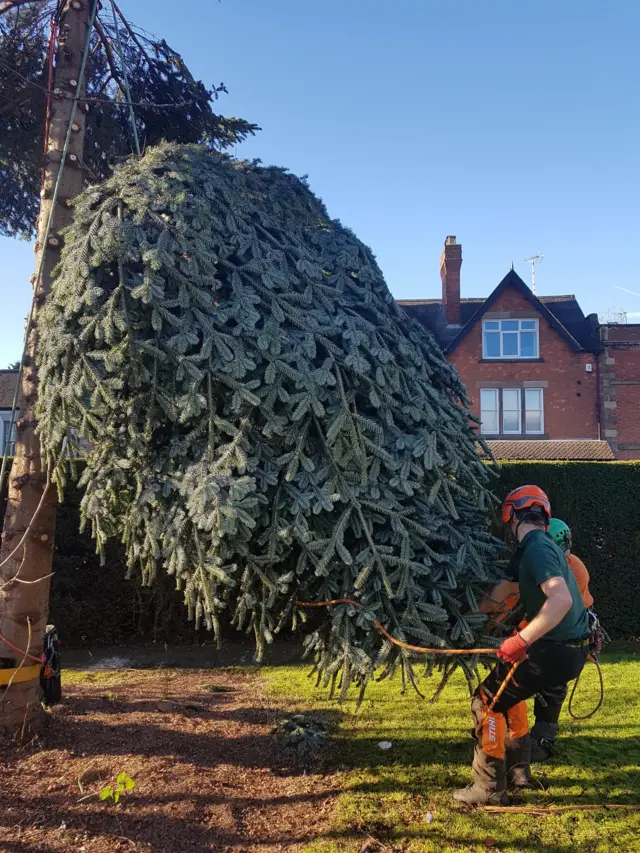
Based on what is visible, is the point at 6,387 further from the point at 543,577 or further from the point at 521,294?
the point at 543,577

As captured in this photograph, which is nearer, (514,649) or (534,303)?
(514,649)

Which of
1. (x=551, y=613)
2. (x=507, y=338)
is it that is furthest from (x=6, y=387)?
(x=551, y=613)

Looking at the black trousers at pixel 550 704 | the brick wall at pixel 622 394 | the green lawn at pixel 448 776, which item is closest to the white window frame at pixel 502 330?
the brick wall at pixel 622 394

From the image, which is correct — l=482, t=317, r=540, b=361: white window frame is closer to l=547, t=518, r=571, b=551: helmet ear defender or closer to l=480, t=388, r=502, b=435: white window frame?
l=480, t=388, r=502, b=435: white window frame

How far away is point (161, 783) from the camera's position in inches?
135

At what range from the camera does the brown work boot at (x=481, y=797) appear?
3.34 metres

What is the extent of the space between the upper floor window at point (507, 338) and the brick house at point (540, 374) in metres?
0.03

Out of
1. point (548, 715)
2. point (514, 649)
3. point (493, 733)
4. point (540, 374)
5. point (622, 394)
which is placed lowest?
point (548, 715)

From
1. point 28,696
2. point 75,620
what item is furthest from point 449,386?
point 75,620

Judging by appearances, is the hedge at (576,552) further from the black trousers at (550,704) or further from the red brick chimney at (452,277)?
the red brick chimney at (452,277)

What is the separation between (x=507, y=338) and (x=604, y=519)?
14.9 metres

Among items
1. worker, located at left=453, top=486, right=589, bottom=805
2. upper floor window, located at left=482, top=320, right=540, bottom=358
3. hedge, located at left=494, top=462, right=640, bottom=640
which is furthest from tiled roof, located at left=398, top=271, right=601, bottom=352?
worker, located at left=453, top=486, right=589, bottom=805

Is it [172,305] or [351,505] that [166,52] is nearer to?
[172,305]

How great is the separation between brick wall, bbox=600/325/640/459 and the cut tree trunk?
20.2 m
